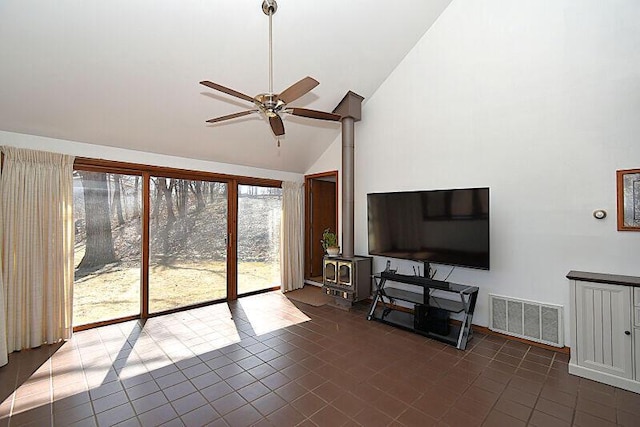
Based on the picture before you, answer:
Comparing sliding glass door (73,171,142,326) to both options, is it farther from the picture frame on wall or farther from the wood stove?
the picture frame on wall

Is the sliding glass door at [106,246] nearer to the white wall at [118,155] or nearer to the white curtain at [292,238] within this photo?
the white wall at [118,155]

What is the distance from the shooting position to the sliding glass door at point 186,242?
4.29 m

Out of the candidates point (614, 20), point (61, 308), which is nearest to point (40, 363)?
point (61, 308)

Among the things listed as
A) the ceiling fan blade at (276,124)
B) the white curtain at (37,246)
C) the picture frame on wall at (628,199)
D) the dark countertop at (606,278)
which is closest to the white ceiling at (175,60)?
the white curtain at (37,246)

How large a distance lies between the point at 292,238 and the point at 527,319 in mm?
3825

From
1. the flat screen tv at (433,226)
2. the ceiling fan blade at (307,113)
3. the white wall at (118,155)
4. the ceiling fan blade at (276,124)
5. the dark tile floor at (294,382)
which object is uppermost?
the ceiling fan blade at (307,113)

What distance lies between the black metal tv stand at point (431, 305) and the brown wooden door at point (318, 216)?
2149mm

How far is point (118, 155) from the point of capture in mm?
3881

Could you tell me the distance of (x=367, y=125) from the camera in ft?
15.9

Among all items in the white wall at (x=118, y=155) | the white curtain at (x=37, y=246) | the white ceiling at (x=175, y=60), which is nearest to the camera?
the white ceiling at (x=175, y=60)

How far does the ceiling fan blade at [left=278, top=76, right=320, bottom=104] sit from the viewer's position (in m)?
2.26

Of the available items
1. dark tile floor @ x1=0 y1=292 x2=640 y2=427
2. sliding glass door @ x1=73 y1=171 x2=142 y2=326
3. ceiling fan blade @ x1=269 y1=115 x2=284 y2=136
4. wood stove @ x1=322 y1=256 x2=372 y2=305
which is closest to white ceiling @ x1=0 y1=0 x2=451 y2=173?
sliding glass door @ x1=73 y1=171 x2=142 y2=326

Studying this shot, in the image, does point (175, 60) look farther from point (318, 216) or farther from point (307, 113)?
point (318, 216)

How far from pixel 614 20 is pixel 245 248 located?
550cm
